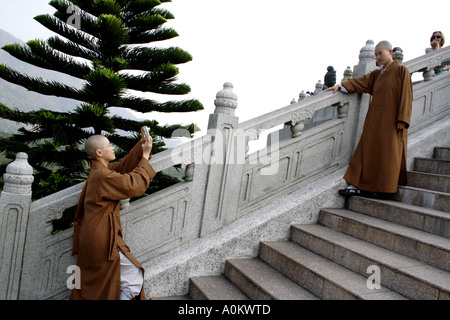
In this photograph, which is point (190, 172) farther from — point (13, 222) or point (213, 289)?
point (13, 222)

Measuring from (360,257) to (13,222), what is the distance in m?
2.97

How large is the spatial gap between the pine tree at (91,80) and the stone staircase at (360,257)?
9.88 ft

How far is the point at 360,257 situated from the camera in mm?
2771

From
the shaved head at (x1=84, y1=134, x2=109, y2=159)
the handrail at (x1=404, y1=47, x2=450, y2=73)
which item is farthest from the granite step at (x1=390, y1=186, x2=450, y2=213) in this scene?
the shaved head at (x1=84, y1=134, x2=109, y2=159)

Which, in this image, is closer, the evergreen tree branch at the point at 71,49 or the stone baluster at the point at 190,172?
the stone baluster at the point at 190,172

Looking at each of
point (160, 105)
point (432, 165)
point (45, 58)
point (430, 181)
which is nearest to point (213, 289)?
point (430, 181)

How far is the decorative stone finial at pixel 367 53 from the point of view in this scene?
420 centimetres

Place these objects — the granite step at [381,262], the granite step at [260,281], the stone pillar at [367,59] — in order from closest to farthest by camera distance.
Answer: the granite step at [381,262], the granite step at [260,281], the stone pillar at [367,59]

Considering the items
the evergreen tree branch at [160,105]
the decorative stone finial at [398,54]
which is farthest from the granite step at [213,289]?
the decorative stone finial at [398,54]

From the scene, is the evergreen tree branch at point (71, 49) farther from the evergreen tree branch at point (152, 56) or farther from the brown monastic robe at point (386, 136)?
the brown monastic robe at point (386, 136)

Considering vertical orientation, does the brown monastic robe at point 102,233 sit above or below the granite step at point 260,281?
above

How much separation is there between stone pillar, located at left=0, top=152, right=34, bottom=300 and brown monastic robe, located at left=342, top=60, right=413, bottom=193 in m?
3.39
